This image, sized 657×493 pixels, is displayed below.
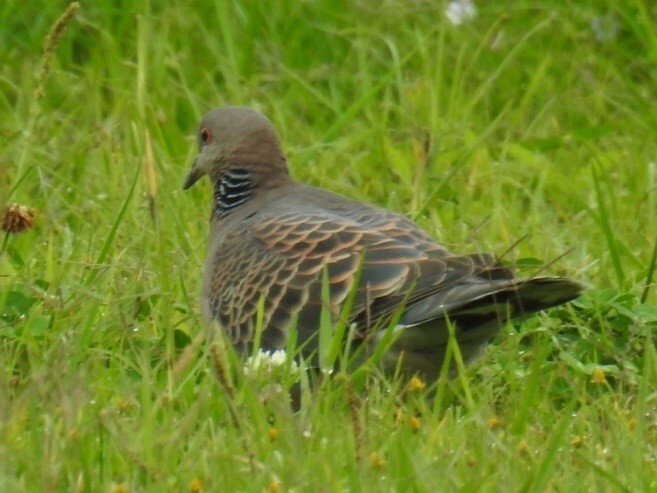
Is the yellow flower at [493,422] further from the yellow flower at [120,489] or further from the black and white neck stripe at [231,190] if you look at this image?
the black and white neck stripe at [231,190]

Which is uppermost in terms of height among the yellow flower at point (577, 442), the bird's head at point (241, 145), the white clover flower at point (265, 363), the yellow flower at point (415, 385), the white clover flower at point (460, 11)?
the bird's head at point (241, 145)

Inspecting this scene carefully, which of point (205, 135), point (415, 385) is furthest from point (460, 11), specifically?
point (415, 385)

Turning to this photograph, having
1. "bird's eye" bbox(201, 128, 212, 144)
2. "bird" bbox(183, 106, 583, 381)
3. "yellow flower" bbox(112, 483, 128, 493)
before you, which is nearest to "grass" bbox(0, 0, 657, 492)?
"yellow flower" bbox(112, 483, 128, 493)

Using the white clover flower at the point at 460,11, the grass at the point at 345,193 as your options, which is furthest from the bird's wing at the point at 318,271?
the white clover flower at the point at 460,11

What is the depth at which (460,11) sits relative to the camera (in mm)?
7887

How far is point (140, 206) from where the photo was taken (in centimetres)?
598

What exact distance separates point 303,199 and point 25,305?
38.0 inches

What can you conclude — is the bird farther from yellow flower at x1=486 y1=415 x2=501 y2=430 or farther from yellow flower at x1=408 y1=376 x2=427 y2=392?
yellow flower at x1=486 y1=415 x2=501 y2=430

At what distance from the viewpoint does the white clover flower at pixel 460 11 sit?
780 centimetres

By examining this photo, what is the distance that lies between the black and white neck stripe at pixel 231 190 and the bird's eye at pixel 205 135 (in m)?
0.19

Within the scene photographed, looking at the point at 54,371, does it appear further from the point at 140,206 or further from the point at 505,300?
the point at 140,206

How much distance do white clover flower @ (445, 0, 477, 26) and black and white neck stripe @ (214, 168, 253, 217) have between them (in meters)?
2.49

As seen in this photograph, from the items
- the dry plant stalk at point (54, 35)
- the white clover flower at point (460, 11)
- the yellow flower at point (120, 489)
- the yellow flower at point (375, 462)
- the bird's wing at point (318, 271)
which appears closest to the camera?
the yellow flower at point (120, 489)

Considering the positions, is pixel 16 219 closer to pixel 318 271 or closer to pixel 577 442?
pixel 318 271
